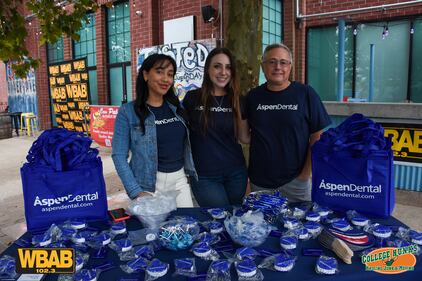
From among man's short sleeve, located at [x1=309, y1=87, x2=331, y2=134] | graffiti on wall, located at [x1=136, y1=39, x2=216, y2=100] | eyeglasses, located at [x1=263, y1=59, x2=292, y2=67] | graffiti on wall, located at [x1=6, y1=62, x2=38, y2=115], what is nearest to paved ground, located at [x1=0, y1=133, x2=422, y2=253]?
graffiti on wall, located at [x1=136, y1=39, x2=216, y2=100]

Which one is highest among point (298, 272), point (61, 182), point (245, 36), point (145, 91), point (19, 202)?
point (245, 36)

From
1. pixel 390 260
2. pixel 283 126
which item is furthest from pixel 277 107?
pixel 390 260

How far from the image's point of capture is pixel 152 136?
88.5 inches

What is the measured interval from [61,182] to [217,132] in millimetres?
1073

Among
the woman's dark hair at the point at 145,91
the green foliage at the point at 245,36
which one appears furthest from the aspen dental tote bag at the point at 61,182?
the green foliage at the point at 245,36

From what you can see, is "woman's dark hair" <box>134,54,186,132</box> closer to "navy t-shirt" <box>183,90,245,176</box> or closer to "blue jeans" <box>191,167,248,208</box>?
"navy t-shirt" <box>183,90,245,176</box>

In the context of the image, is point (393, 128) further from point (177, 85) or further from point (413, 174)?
point (177, 85)

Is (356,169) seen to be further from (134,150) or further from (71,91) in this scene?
(71,91)

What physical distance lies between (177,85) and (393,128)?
3779mm

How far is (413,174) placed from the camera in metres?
4.86

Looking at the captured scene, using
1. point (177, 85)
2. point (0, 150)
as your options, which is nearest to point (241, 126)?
point (177, 85)

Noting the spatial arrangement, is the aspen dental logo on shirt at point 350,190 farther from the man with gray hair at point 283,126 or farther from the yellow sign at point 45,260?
the yellow sign at point 45,260

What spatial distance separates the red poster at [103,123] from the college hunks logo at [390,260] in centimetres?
698

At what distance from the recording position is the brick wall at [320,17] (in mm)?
7980
